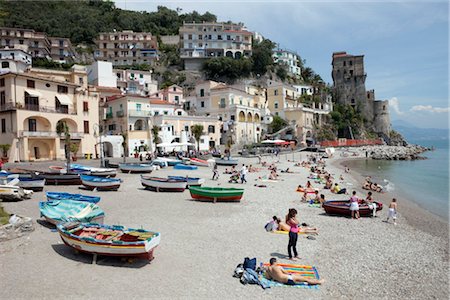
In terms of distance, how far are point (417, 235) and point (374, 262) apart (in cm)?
486

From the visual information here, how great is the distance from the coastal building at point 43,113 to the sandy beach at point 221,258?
19.6 meters

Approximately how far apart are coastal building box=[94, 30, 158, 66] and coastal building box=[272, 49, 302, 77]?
118ft

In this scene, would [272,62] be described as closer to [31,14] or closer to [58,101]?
[58,101]

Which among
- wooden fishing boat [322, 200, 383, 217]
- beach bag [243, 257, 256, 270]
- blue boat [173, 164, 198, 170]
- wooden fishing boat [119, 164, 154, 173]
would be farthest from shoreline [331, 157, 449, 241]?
wooden fishing boat [119, 164, 154, 173]

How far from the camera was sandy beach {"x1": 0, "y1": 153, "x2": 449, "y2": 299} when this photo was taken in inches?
301

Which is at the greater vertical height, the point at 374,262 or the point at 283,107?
the point at 283,107

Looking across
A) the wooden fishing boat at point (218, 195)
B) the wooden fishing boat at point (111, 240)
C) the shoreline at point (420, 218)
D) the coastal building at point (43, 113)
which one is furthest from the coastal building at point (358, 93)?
the wooden fishing boat at point (111, 240)

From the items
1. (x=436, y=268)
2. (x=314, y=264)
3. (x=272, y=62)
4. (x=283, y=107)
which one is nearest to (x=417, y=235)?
(x=436, y=268)

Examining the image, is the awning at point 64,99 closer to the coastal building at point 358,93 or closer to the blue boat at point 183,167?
the blue boat at point 183,167

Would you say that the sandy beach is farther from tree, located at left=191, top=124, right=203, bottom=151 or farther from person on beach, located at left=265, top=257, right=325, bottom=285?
tree, located at left=191, top=124, right=203, bottom=151

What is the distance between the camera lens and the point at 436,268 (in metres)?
9.91

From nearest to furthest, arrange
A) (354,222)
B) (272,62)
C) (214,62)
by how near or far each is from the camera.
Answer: (354,222)
(214,62)
(272,62)

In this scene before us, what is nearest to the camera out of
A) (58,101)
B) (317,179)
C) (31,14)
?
(317,179)

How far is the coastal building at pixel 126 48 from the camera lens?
82850 mm
